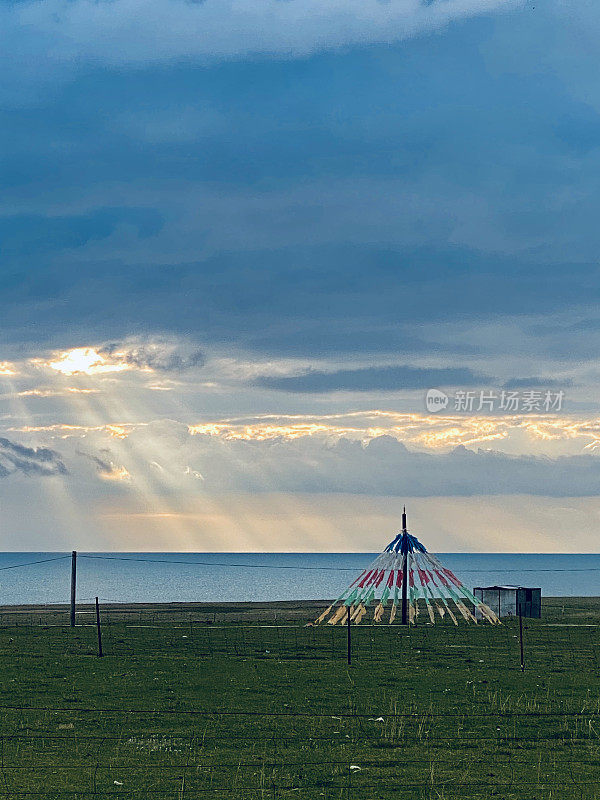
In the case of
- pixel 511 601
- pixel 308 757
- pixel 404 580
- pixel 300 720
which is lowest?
pixel 308 757

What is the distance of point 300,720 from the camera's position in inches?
1107

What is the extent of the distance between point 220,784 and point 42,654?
30024 millimetres

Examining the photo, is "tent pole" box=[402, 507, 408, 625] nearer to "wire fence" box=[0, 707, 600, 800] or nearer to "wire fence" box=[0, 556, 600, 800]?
"wire fence" box=[0, 556, 600, 800]

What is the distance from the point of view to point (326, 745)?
24.6m

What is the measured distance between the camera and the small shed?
73750 millimetres

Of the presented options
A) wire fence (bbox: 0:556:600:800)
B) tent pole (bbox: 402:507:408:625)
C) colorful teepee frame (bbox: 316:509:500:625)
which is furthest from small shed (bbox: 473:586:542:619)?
wire fence (bbox: 0:556:600:800)

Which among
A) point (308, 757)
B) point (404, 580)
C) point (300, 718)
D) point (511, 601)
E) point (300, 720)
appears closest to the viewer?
point (308, 757)

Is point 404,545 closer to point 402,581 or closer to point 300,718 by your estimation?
point 402,581

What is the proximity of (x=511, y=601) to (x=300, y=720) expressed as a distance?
48.5 meters

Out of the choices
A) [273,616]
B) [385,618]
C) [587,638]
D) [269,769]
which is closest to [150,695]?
[269,769]

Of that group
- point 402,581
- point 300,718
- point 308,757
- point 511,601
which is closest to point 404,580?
point 402,581

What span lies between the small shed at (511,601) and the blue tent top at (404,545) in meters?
8.80

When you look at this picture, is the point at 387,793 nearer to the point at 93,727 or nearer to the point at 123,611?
the point at 93,727

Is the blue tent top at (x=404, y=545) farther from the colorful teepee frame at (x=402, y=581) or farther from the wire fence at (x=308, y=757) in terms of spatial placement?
the wire fence at (x=308, y=757)
